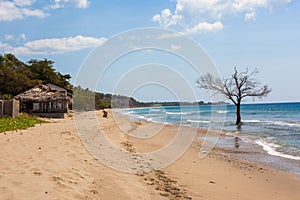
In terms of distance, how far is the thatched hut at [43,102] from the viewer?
29.1 m

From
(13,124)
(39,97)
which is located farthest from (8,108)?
(39,97)

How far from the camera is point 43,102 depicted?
3028 cm

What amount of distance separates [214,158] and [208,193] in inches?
210

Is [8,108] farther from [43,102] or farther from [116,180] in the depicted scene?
[116,180]

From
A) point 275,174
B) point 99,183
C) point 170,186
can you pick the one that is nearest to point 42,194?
point 99,183

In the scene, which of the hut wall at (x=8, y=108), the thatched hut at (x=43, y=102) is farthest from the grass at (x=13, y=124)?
the thatched hut at (x=43, y=102)

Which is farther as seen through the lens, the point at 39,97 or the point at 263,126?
the point at 39,97

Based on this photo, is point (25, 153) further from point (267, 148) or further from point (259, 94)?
point (259, 94)

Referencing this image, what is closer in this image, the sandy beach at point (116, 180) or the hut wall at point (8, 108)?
the sandy beach at point (116, 180)

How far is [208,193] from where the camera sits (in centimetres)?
680

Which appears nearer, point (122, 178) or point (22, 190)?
point (22, 190)

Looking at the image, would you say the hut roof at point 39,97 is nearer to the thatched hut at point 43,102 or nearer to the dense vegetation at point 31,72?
the thatched hut at point 43,102

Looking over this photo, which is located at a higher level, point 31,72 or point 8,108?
point 31,72

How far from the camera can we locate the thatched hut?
95.6 ft
